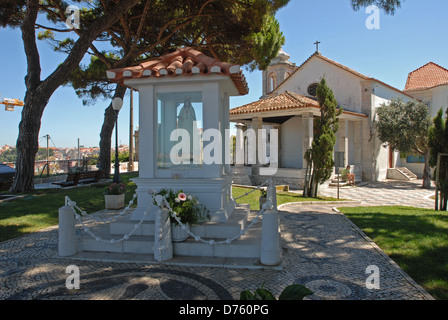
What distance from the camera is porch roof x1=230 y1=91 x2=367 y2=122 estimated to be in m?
15.8

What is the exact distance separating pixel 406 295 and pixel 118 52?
1668 centimetres

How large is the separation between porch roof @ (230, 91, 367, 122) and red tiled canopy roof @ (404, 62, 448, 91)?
12.7 metres

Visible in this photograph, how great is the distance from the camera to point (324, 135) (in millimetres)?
12695

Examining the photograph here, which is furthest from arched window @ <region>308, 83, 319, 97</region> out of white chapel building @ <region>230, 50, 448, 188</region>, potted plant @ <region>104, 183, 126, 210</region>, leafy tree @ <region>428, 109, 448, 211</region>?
potted plant @ <region>104, 183, 126, 210</region>

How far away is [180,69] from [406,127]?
20206 millimetres

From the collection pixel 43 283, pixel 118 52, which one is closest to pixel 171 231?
pixel 43 283

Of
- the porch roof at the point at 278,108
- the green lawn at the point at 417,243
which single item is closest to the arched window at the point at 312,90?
the porch roof at the point at 278,108

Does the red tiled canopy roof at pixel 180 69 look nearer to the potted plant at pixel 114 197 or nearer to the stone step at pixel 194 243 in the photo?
the stone step at pixel 194 243

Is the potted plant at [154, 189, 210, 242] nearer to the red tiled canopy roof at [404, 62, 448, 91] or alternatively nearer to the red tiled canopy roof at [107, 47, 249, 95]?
the red tiled canopy roof at [107, 47, 249, 95]

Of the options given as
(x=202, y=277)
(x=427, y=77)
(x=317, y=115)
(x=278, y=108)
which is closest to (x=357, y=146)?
(x=317, y=115)

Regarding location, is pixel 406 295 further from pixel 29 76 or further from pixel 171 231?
pixel 29 76

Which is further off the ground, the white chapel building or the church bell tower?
the church bell tower

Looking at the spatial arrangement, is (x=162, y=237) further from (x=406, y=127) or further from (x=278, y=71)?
(x=278, y=71)

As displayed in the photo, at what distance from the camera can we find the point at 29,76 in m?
11.3
